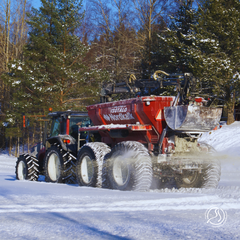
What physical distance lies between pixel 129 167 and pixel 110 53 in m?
22.2

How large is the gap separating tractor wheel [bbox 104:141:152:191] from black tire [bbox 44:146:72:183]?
6.34 ft

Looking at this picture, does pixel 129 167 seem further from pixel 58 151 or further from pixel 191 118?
pixel 58 151

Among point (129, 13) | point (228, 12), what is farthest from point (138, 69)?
point (228, 12)

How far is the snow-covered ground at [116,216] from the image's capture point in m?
3.14

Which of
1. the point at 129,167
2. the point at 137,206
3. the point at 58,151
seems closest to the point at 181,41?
the point at 58,151

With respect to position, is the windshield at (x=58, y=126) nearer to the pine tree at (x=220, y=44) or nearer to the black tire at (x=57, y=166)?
the black tire at (x=57, y=166)

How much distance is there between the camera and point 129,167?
6.23 meters

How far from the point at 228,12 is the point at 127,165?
14.8 meters

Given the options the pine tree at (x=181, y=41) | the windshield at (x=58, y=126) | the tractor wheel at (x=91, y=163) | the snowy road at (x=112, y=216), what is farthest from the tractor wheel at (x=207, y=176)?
the pine tree at (x=181, y=41)

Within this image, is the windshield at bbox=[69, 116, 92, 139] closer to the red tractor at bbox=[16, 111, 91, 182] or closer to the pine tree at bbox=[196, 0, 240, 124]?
the red tractor at bbox=[16, 111, 91, 182]

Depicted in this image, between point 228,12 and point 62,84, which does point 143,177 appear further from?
point 62,84

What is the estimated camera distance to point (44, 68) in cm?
2372

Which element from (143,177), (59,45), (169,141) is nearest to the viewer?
(143,177)

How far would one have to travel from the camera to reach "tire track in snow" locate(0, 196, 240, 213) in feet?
13.9
